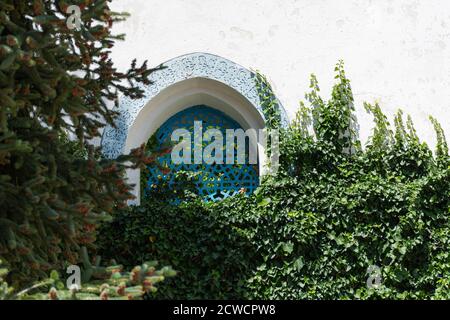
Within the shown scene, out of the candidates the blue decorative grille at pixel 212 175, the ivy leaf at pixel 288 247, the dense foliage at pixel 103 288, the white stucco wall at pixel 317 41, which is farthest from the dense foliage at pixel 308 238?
the dense foliage at pixel 103 288

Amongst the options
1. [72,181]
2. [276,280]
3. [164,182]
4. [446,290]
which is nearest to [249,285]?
[276,280]

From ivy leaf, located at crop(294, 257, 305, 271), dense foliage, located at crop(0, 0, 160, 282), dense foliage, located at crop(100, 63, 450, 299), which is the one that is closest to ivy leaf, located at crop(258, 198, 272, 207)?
dense foliage, located at crop(100, 63, 450, 299)

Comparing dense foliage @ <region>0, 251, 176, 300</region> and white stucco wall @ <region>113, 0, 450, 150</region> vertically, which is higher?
white stucco wall @ <region>113, 0, 450, 150</region>

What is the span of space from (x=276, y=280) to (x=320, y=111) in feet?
5.47

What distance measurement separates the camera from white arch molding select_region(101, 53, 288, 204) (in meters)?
6.30

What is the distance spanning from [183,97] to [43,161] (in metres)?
2.97

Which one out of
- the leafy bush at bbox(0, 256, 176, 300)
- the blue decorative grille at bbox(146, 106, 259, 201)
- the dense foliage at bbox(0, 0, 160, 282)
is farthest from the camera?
the blue decorative grille at bbox(146, 106, 259, 201)

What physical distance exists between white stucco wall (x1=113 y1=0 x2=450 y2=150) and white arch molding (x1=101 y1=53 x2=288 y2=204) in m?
0.13

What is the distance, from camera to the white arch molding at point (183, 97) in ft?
20.7

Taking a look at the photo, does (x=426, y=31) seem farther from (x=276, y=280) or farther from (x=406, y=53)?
(x=276, y=280)

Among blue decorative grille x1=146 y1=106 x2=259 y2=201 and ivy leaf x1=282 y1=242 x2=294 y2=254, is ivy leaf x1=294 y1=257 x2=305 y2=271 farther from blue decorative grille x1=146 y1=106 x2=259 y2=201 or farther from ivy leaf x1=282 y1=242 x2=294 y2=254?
blue decorative grille x1=146 y1=106 x2=259 y2=201

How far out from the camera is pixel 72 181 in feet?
12.3

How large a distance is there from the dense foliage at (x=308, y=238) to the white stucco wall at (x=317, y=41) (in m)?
0.77
